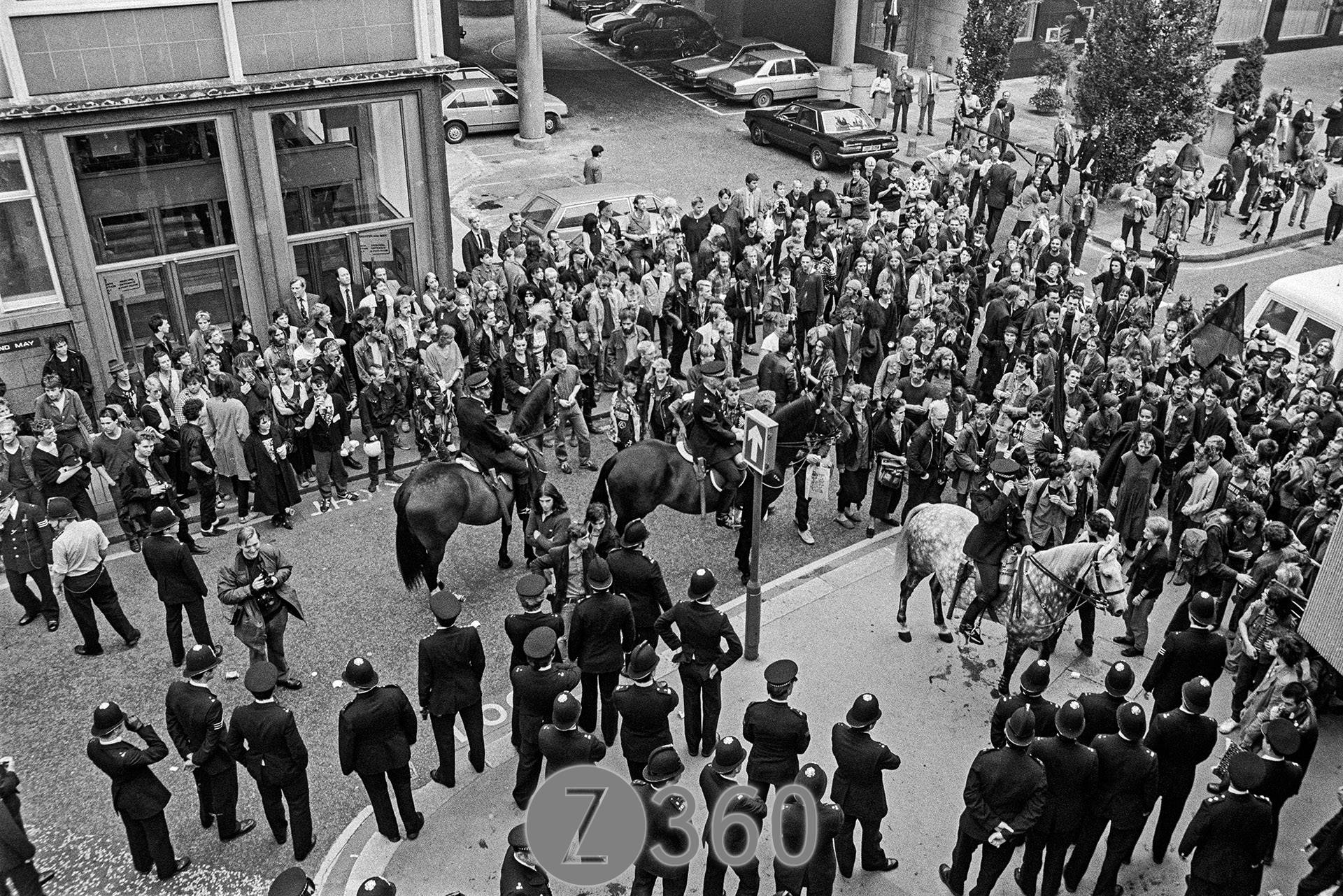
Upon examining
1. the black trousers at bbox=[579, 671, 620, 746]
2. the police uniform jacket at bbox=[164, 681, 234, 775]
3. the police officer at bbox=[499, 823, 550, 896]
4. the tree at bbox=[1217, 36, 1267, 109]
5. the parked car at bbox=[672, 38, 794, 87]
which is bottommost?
the black trousers at bbox=[579, 671, 620, 746]

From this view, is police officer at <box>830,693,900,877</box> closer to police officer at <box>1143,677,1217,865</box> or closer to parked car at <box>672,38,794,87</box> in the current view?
police officer at <box>1143,677,1217,865</box>

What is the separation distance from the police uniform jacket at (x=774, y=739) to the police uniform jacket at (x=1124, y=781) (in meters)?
2.02

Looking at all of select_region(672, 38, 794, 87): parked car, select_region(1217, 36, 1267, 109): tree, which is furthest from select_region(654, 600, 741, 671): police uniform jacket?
select_region(672, 38, 794, 87): parked car

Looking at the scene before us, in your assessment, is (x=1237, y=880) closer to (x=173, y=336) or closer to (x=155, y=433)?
(x=155, y=433)

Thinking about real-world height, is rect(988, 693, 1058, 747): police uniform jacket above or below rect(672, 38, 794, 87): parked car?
above

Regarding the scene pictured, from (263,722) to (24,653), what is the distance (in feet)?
14.3

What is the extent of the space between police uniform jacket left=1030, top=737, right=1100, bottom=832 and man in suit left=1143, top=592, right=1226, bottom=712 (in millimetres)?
1939

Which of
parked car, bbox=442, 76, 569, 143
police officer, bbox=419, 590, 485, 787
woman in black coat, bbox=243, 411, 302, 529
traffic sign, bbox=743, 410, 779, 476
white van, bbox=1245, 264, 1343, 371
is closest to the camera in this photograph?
police officer, bbox=419, 590, 485, 787

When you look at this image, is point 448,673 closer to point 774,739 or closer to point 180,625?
point 774,739

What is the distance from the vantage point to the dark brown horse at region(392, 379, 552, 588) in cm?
1109

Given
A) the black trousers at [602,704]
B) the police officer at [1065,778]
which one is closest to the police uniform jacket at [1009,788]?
the police officer at [1065,778]

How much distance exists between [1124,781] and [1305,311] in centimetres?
988

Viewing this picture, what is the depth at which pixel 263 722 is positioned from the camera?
26.3 feet

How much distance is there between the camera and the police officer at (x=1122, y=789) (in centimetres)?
758
